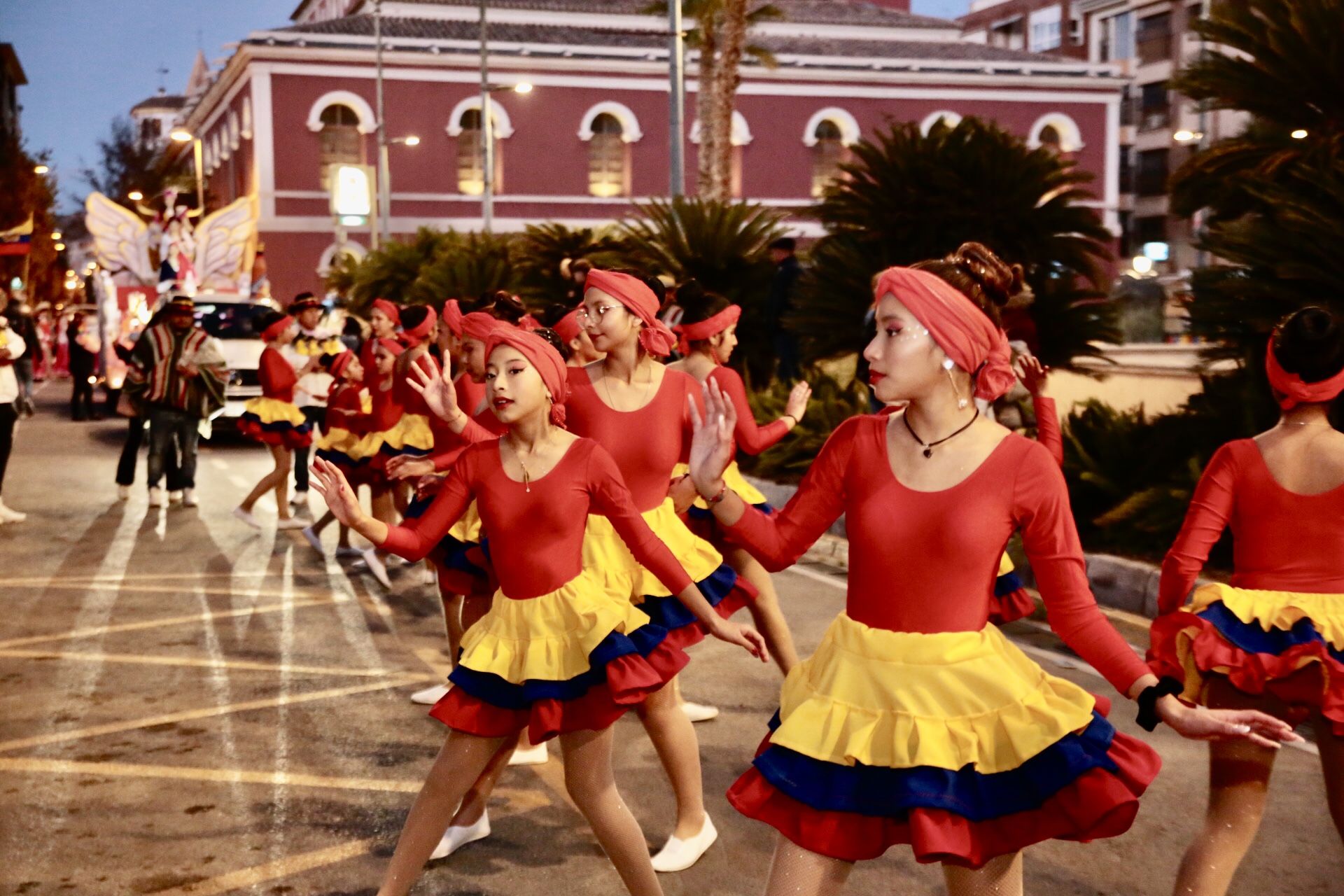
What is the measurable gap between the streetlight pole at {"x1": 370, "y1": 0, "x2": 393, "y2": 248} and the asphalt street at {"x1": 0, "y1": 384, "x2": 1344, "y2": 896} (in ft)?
108

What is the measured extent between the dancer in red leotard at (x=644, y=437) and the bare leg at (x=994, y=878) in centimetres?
198

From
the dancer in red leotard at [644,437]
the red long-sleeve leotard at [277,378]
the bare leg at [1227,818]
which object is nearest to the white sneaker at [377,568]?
the red long-sleeve leotard at [277,378]

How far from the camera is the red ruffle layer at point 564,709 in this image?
4.25m

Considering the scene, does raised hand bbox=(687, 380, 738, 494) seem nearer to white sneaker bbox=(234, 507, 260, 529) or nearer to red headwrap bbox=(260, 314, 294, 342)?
white sneaker bbox=(234, 507, 260, 529)

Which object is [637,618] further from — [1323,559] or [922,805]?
[1323,559]

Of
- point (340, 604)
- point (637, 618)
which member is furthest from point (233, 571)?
point (637, 618)

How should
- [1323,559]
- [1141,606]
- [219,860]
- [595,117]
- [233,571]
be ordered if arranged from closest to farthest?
[1323,559] < [219,860] < [1141,606] < [233,571] < [595,117]

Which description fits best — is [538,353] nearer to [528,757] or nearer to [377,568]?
[528,757]

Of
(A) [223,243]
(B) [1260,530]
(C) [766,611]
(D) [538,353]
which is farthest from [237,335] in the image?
(B) [1260,530]

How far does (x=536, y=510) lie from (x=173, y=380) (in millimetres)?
10498

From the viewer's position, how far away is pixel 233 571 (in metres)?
11.2

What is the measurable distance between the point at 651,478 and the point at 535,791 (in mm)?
1387

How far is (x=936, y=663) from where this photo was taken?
3408mm

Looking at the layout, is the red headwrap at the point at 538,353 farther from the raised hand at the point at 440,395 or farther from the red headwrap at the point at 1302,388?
the red headwrap at the point at 1302,388
